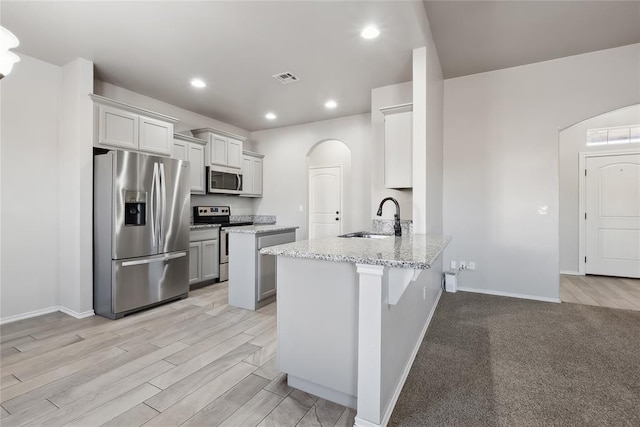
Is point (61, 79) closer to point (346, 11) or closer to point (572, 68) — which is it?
point (346, 11)

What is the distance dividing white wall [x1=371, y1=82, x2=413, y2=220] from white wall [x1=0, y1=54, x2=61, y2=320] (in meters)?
3.68

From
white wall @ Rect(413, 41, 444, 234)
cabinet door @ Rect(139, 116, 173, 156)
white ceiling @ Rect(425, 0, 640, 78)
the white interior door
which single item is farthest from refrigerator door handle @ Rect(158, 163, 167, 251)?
the white interior door

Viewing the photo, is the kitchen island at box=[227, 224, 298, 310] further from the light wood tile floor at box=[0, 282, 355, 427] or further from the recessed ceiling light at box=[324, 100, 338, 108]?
the recessed ceiling light at box=[324, 100, 338, 108]

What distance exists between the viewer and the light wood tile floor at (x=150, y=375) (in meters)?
1.63

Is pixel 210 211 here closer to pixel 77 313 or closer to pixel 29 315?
pixel 77 313

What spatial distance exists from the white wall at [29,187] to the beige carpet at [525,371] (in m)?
3.77

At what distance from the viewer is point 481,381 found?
76.2 inches

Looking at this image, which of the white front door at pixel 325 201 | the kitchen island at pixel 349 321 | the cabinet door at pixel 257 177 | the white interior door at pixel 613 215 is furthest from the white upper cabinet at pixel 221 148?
the white interior door at pixel 613 215

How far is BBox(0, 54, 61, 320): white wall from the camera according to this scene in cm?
296

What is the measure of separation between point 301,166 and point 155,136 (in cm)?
248

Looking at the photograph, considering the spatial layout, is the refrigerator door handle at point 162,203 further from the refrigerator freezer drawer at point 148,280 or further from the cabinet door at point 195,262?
the cabinet door at point 195,262

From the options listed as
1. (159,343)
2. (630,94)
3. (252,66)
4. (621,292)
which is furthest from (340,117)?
(621,292)

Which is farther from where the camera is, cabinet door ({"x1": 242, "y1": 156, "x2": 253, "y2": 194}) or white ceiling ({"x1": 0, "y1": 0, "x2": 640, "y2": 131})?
cabinet door ({"x1": 242, "y1": 156, "x2": 253, "y2": 194})

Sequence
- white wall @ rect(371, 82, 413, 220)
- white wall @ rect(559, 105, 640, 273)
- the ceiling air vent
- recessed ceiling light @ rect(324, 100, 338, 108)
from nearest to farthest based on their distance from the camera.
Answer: the ceiling air vent < white wall @ rect(371, 82, 413, 220) < recessed ceiling light @ rect(324, 100, 338, 108) < white wall @ rect(559, 105, 640, 273)
